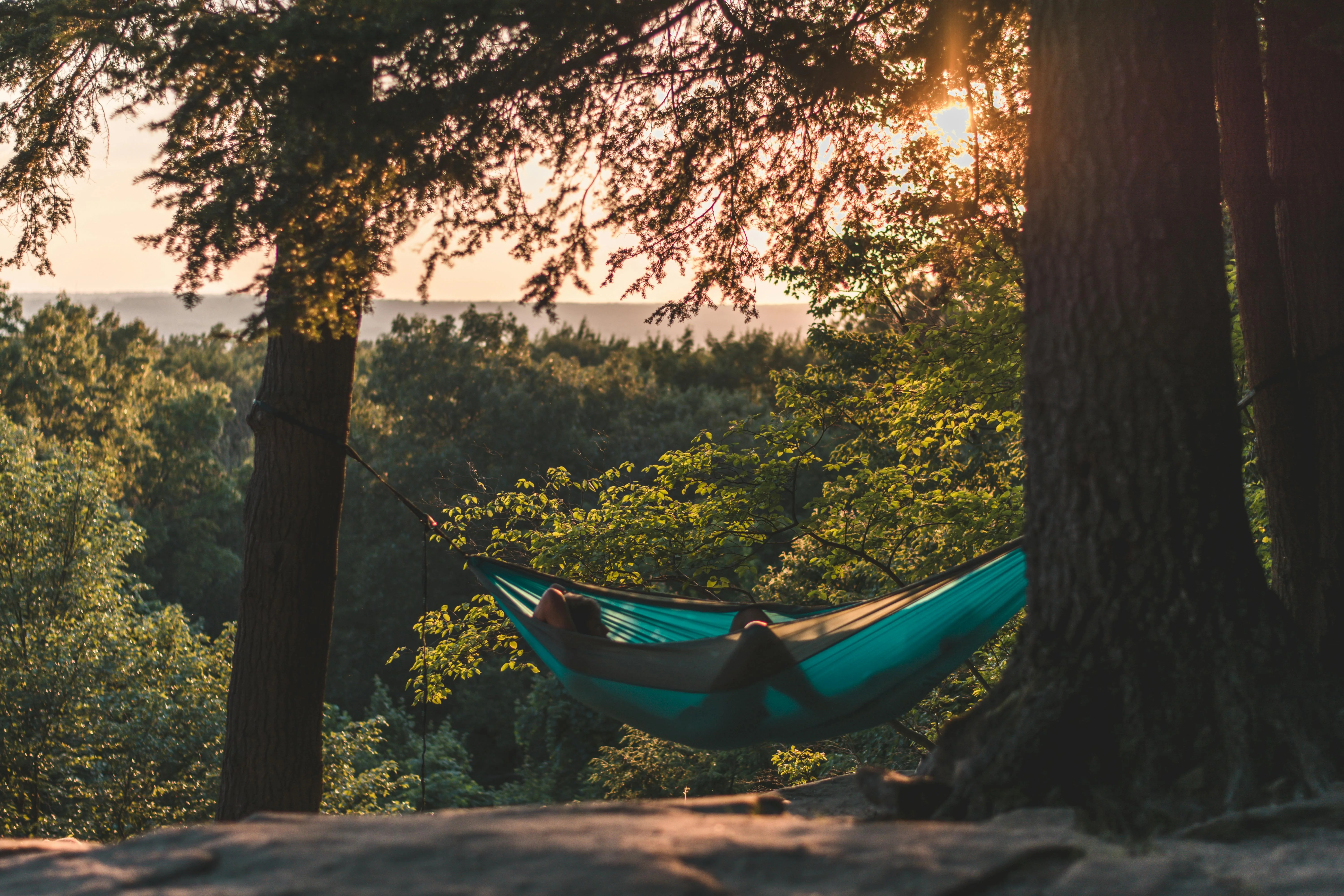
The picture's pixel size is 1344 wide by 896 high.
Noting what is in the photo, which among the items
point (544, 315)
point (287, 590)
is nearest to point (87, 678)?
point (287, 590)

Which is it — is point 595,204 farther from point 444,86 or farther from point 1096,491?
point 1096,491

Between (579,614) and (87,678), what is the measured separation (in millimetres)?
7566

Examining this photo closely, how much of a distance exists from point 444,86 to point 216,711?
330 inches

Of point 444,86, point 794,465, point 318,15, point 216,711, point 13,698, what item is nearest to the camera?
point 318,15

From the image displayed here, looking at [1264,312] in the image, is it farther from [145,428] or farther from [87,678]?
[145,428]

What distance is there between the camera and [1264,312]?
2.54 m

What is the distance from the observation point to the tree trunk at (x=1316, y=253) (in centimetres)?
230

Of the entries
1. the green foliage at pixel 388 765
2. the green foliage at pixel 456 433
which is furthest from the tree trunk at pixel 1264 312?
the green foliage at pixel 456 433

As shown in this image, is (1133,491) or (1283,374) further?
(1283,374)

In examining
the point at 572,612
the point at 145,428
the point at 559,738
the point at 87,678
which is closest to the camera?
the point at 572,612

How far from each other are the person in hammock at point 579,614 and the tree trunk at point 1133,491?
1273mm

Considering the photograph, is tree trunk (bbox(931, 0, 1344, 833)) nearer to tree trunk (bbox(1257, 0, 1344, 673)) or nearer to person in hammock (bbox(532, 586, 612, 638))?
tree trunk (bbox(1257, 0, 1344, 673))

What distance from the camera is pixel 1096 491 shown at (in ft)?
6.32

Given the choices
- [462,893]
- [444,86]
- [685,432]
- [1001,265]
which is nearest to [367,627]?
[685,432]
